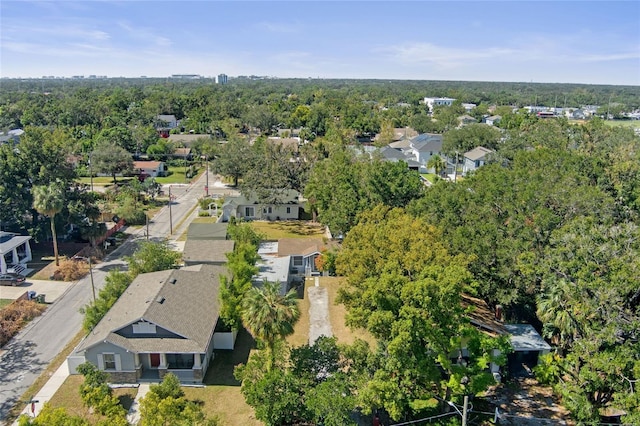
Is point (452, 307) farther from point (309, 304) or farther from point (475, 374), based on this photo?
point (309, 304)

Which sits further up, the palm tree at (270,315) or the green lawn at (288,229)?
the palm tree at (270,315)

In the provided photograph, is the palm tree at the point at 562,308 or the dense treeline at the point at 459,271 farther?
the palm tree at the point at 562,308

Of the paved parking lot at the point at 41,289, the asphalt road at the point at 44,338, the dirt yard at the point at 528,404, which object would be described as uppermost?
the paved parking lot at the point at 41,289

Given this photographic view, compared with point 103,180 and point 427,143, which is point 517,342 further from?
point 103,180

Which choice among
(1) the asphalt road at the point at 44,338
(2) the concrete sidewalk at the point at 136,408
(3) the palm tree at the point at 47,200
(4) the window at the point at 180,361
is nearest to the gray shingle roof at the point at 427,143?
(1) the asphalt road at the point at 44,338

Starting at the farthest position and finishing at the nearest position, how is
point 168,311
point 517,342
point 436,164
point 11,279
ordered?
1. point 436,164
2. point 11,279
3. point 517,342
4. point 168,311

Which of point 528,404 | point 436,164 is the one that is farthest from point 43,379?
point 436,164

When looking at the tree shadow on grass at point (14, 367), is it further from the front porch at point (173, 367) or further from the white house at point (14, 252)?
the white house at point (14, 252)

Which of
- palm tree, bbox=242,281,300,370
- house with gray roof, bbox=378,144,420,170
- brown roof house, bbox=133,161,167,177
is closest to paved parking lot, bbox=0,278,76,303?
palm tree, bbox=242,281,300,370
